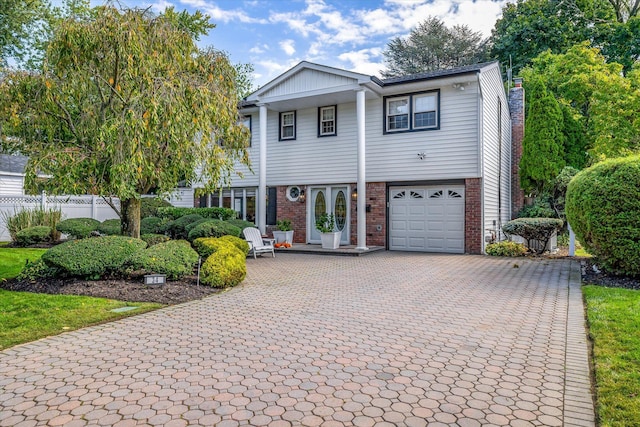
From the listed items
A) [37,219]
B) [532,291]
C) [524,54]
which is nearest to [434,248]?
[532,291]

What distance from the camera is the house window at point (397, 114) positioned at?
14.6m

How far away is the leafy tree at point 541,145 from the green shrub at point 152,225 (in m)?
13.8

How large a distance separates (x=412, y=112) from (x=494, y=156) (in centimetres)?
342

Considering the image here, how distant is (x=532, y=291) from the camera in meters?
7.48

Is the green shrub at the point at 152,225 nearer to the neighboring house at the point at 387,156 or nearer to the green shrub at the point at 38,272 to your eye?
the neighboring house at the point at 387,156

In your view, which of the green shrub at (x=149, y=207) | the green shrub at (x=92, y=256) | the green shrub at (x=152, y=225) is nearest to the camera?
the green shrub at (x=92, y=256)

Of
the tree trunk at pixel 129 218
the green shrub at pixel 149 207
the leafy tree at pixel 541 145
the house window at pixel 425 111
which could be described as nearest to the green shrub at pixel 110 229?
the green shrub at pixel 149 207

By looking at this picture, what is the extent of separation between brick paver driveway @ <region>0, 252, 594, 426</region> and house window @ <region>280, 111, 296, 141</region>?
1063cm

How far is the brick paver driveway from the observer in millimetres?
3018

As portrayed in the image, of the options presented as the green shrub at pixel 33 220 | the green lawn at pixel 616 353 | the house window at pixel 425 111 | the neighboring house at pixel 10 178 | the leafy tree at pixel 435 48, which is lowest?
the green lawn at pixel 616 353

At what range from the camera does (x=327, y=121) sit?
1602cm

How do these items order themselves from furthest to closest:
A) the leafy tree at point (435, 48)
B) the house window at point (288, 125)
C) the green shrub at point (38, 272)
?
1. the leafy tree at point (435, 48)
2. the house window at point (288, 125)
3. the green shrub at point (38, 272)

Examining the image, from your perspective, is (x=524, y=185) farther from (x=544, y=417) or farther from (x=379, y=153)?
(x=544, y=417)

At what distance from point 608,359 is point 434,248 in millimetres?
10359
